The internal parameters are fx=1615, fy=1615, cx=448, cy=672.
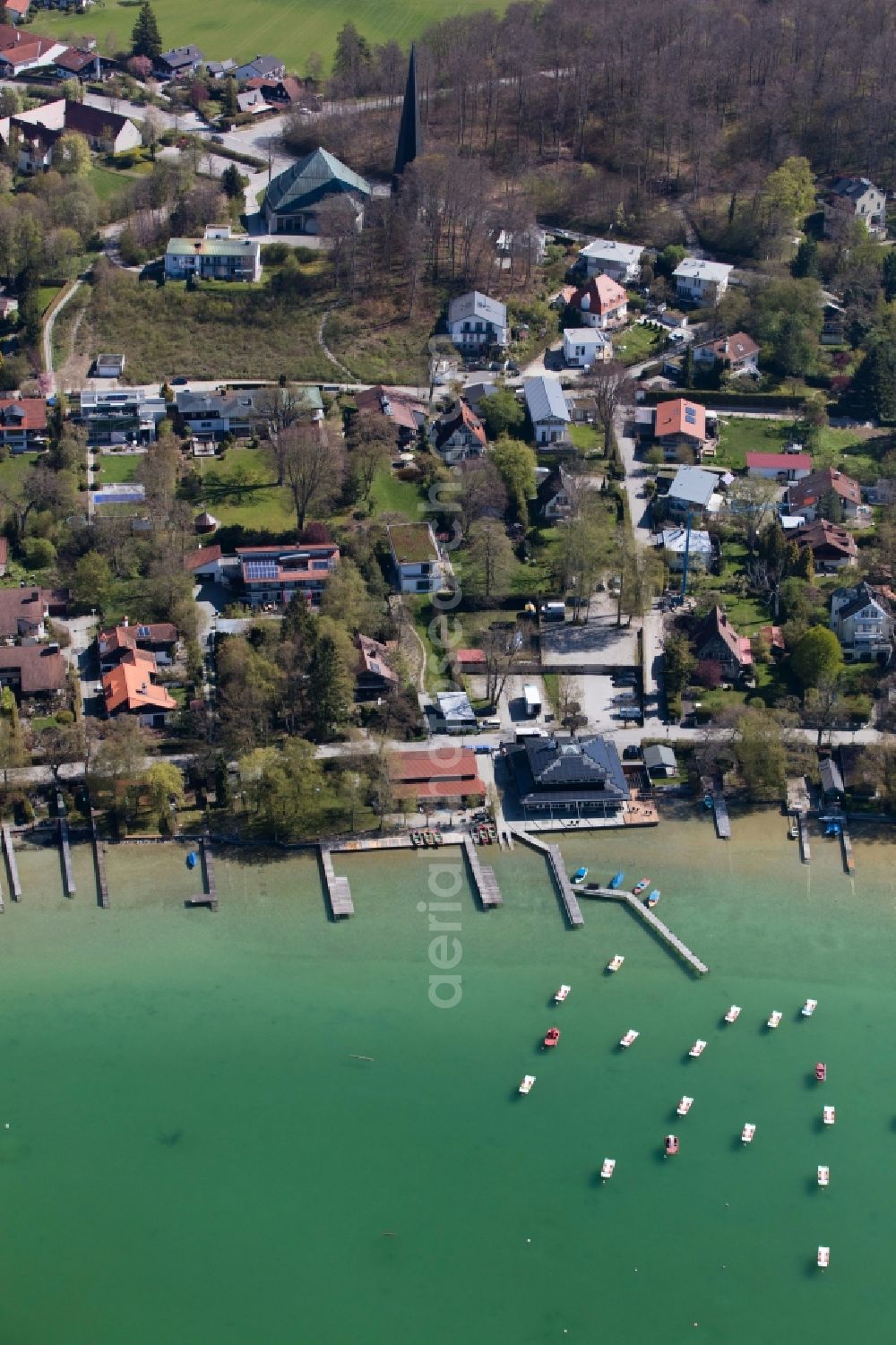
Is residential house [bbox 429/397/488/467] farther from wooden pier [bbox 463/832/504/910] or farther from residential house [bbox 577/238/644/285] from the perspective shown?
wooden pier [bbox 463/832/504/910]

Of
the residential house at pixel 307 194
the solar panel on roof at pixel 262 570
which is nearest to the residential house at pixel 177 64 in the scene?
the residential house at pixel 307 194

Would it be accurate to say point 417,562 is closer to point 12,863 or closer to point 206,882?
point 206,882

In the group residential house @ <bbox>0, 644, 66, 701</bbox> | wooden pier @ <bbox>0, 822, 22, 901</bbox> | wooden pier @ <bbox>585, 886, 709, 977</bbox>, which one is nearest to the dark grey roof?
wooden pier @ <bbox>585, 886, 709, 977</bbox>

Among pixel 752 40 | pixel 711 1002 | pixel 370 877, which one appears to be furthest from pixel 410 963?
pixel 752 40

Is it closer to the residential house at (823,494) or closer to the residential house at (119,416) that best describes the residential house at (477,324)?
the residential house at (119,416)

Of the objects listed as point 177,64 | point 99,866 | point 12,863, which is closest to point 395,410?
point 99,866

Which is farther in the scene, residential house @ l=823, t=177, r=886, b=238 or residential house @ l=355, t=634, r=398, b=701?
residential house @ l=823, t=177, r=886, b=238
